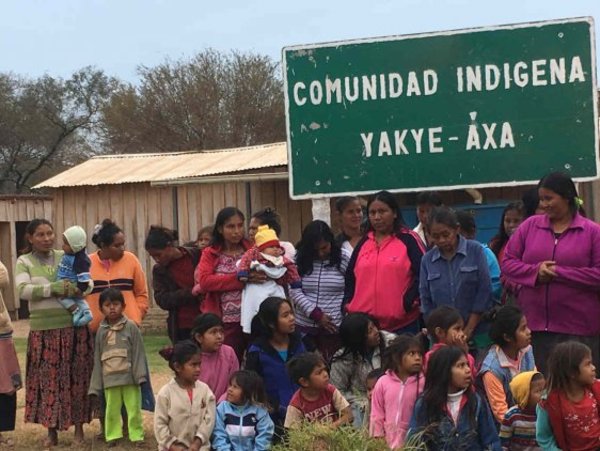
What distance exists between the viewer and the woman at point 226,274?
25.5 feet

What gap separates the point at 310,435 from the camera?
5.40 meters

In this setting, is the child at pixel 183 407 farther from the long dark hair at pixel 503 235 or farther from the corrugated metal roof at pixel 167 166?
the corrugated metal roof at pixel 167 166

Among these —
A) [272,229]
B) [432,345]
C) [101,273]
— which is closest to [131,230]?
[101,273]

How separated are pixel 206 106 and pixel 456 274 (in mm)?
28433

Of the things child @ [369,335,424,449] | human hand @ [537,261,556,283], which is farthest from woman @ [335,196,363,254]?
human hand @ [537,261,556,283]

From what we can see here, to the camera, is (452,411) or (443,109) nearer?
(452,411)

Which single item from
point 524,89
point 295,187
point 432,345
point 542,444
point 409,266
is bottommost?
point 542,444

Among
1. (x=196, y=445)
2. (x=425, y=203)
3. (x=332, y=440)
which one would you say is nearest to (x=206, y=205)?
(x=425, y=203)

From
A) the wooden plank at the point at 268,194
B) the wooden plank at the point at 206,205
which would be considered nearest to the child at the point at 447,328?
the wooden plank at the point at 268,194

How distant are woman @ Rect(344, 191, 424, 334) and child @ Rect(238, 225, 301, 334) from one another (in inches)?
18.3

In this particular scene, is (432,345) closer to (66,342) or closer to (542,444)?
(542,444)

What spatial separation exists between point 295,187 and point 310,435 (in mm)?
3380

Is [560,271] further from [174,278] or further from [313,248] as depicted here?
[174,278]

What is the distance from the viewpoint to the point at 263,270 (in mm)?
7523
